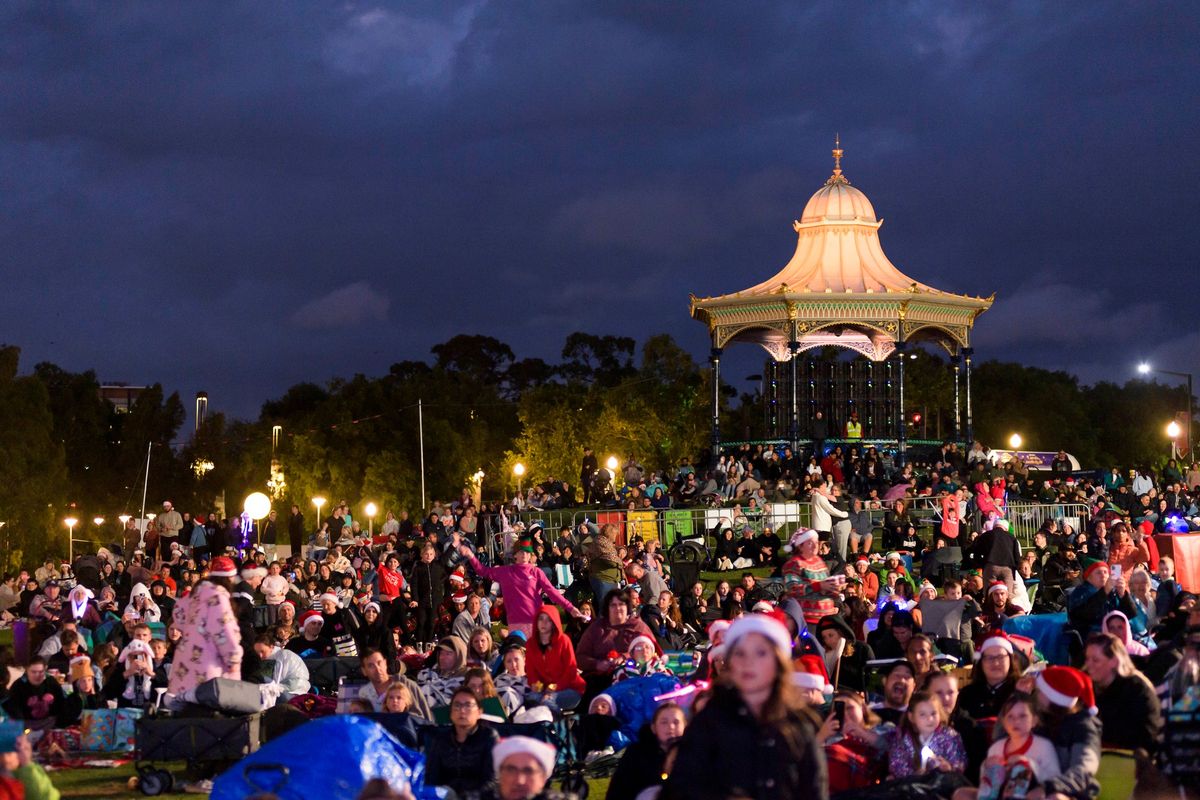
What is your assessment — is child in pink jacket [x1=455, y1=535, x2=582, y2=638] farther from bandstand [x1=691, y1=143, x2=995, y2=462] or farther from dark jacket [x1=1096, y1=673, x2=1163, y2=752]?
bandstand [x1=691, y1=143, x2=995, y2=462]

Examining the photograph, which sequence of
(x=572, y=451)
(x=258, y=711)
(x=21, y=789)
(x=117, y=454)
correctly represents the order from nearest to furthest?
(x=21, y=789), (x=258, y=711), (x=572, y=451), (x=117, y=454)

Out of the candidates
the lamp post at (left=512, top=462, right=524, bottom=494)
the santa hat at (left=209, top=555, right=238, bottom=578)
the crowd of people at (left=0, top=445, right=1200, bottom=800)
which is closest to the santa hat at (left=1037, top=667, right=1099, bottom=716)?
the crowd of people at (left=0, top=445, right=1200, bottom=800)

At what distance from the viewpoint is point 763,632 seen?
Result: 5.30 meters

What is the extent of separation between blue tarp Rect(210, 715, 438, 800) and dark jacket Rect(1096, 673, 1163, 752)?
330 centimetres

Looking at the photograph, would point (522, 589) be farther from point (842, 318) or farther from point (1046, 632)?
point (842, 318)

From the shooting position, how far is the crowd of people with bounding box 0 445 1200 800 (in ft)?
23.4

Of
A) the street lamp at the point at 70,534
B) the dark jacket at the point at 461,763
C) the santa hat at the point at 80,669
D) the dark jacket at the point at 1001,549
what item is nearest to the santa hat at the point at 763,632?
the dark jacket at the point at 461,763

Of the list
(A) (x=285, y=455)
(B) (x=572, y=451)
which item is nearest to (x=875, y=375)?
(B) (x=572, y=451)

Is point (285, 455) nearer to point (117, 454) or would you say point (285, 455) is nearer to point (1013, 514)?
point (117, 454)

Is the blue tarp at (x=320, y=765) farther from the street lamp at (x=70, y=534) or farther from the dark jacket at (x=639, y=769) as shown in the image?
the street lamp at (x=70, y=534)

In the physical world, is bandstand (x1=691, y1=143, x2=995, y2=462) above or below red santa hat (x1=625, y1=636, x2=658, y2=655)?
above

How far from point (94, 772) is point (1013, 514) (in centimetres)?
1731

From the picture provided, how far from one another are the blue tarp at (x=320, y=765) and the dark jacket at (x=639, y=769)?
3.32ft

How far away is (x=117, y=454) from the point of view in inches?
2354
